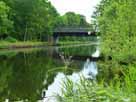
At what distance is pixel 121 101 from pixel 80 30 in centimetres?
9026

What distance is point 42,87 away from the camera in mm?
26625

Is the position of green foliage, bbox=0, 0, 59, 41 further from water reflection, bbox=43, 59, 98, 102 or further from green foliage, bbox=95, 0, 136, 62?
water reflection, bbox=43, 59, 98, 102

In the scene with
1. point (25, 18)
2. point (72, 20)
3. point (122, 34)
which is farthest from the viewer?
point (72, 20)

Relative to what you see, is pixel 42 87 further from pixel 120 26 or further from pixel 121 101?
pixel 121 101

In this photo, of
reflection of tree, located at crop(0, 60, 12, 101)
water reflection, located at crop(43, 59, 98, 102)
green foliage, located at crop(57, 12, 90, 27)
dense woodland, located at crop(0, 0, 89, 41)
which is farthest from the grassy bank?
green foliage, located at crop(57, 12, 90, 27)

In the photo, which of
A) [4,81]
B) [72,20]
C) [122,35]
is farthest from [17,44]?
[72,20]

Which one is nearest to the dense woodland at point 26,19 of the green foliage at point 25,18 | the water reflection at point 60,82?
the green foliage at point 25,18

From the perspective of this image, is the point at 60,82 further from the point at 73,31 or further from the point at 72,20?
the point at 72,20

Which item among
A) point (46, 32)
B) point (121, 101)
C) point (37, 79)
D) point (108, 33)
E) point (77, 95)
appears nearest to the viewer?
point (121, 101)

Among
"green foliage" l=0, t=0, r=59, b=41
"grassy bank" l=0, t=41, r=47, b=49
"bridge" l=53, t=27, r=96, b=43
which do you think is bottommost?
"grassy bank" l=0, t=41, r=47, b=49

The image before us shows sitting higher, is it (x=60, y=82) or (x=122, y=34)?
(x=122, y=34)

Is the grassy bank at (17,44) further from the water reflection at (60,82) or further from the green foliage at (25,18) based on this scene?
the water reflection at (60,82)

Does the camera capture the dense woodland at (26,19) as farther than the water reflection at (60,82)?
Yes

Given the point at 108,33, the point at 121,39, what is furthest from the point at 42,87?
the point at 108,33
